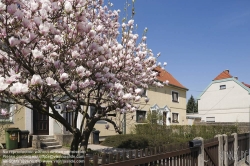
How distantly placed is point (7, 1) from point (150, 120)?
55.1ft

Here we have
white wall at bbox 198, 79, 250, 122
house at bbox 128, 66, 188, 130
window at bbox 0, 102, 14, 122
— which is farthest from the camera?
white wall at bbox 198, 79, 250, 122

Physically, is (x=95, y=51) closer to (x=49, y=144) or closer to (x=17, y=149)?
(x=17, y=149)

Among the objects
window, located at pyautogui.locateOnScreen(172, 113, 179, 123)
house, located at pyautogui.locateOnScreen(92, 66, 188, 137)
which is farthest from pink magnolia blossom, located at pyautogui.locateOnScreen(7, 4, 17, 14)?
window, located at pyautogui.locateOnScreen(172, 113, 179, 123)

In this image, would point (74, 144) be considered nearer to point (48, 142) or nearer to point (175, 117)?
point (48, 142)

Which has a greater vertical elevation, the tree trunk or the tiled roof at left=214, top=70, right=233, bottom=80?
the tiled roof at left=214, top=70, right=233, bottom=80

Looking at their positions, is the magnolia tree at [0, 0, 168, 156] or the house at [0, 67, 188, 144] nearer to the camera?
the magnolia tree at [0, 0, 168, 156]

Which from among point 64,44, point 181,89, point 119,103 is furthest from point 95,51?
point 181,89

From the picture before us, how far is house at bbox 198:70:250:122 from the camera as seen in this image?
103 feet

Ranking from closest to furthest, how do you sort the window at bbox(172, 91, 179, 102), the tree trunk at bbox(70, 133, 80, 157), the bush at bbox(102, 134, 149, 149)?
the tree trunk at bbox(70, 133, 80, 157) → the bush at bbox(102, 134, 149, 149) → the window at bbox(172, 91, 179, 102)

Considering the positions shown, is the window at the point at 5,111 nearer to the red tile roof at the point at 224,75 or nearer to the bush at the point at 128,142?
the bush at the point at 128,142

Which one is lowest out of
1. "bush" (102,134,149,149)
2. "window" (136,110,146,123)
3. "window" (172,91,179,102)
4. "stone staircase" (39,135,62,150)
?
"bush" (102,134,149,149)

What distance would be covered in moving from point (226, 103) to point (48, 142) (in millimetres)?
27055

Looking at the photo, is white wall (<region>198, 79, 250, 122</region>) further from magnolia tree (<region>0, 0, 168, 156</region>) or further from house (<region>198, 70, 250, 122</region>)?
magnolia tree (<region>0, 0, 168, 156</region>)

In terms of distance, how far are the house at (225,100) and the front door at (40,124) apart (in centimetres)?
2395
